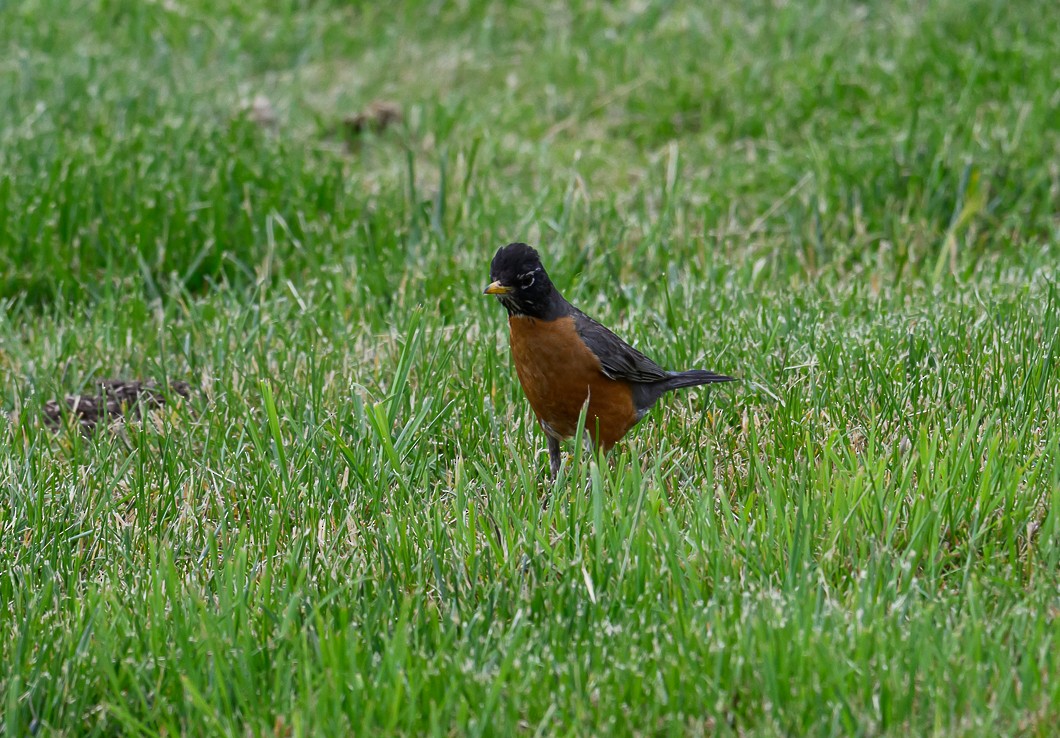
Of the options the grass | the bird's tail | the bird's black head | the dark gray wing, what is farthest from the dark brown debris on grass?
the bird's tail

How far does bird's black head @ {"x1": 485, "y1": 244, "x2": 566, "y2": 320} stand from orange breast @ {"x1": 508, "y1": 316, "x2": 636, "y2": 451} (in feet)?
0.13

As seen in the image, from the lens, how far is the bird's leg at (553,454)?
4.23 m

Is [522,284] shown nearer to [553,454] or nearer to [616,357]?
[616,357]

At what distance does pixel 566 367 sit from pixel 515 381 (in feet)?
1.67

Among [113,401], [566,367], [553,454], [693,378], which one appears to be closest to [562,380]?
[566,367]

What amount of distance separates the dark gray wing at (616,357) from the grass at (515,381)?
22 cm

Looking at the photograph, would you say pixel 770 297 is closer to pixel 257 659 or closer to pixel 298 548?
pixel 298 548

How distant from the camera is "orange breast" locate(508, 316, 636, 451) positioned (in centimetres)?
422

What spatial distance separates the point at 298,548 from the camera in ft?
11.3

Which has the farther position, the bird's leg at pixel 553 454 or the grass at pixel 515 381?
the bird's leg at pixel 553 454

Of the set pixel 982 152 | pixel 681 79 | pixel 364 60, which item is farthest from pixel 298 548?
pixel 364 60

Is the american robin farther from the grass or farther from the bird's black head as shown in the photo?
the grass

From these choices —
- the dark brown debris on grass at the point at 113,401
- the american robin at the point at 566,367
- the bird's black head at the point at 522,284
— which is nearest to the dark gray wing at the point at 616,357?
the american robin at the point at 566,367

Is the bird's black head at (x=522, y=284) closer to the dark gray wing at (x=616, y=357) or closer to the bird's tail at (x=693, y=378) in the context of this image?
the dark gray wing at (x=616, y=357)
